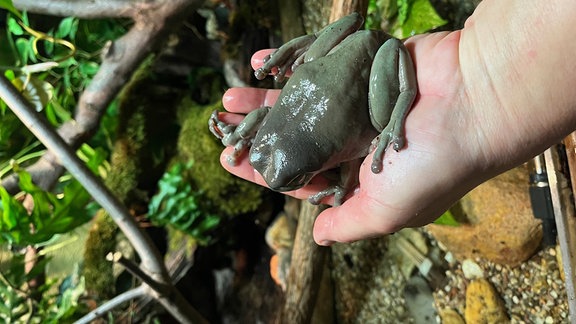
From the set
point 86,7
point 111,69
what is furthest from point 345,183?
point 86,7

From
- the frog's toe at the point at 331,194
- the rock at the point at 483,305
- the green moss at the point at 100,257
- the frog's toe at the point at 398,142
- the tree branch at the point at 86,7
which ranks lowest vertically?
the rock at the point at 483,305

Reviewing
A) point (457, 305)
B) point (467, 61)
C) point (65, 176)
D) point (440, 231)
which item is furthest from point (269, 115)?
point (65, 176)

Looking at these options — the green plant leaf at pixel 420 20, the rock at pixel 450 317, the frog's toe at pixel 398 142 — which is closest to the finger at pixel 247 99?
the frog's toe at pixel 398 142

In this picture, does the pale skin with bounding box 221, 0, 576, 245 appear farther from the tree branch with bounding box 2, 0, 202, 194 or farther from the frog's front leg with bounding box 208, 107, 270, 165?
the tree branch with bounding box 2, 0, 202, 194

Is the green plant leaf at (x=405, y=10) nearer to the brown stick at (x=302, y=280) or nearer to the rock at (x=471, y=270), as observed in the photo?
the brown stick at (x=302, y=280)

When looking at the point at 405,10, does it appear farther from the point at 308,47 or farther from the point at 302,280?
the point at 302,280

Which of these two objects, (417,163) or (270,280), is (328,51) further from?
(270,280)

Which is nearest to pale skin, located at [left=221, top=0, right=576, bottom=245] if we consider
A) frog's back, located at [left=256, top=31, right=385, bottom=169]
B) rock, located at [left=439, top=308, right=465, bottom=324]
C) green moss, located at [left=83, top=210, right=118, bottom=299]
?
frog's back, located at [left=256, top=31, right=385, bottom=169]
